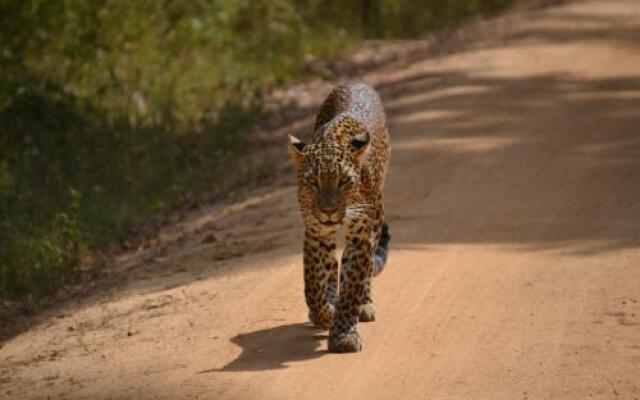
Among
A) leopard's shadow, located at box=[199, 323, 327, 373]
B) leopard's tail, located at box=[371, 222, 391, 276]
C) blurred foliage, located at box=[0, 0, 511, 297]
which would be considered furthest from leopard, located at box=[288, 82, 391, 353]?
blurred foliage, located at box=[0, 0, 511, 297]

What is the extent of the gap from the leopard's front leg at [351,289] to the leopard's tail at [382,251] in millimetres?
1450

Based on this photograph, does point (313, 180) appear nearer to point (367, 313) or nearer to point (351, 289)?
point (351, 289)

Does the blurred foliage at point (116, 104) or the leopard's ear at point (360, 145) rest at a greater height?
the leopard's ear at point (360, 145)

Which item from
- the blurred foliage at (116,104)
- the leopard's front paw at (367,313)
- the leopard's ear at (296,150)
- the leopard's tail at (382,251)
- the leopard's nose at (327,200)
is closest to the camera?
the leopard's nose at (327,200)

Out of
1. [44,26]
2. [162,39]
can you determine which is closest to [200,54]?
[162,39]

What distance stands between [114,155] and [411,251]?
6210mm

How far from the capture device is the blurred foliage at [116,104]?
547 inches

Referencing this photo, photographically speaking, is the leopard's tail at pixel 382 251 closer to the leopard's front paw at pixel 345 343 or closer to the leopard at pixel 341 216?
the leopard at pixel 341 216

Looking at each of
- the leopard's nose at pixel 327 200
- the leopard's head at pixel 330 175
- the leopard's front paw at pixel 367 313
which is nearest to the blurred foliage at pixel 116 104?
the leopard's front paw at pixel 367 313

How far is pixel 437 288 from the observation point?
9.81m

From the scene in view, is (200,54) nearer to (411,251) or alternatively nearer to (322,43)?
(322,43)

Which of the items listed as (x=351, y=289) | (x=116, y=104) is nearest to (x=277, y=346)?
(x=351, y=289)

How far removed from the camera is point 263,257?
11219mm

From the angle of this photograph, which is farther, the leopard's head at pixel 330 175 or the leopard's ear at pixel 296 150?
the leopard's ear at pixel 296 150
